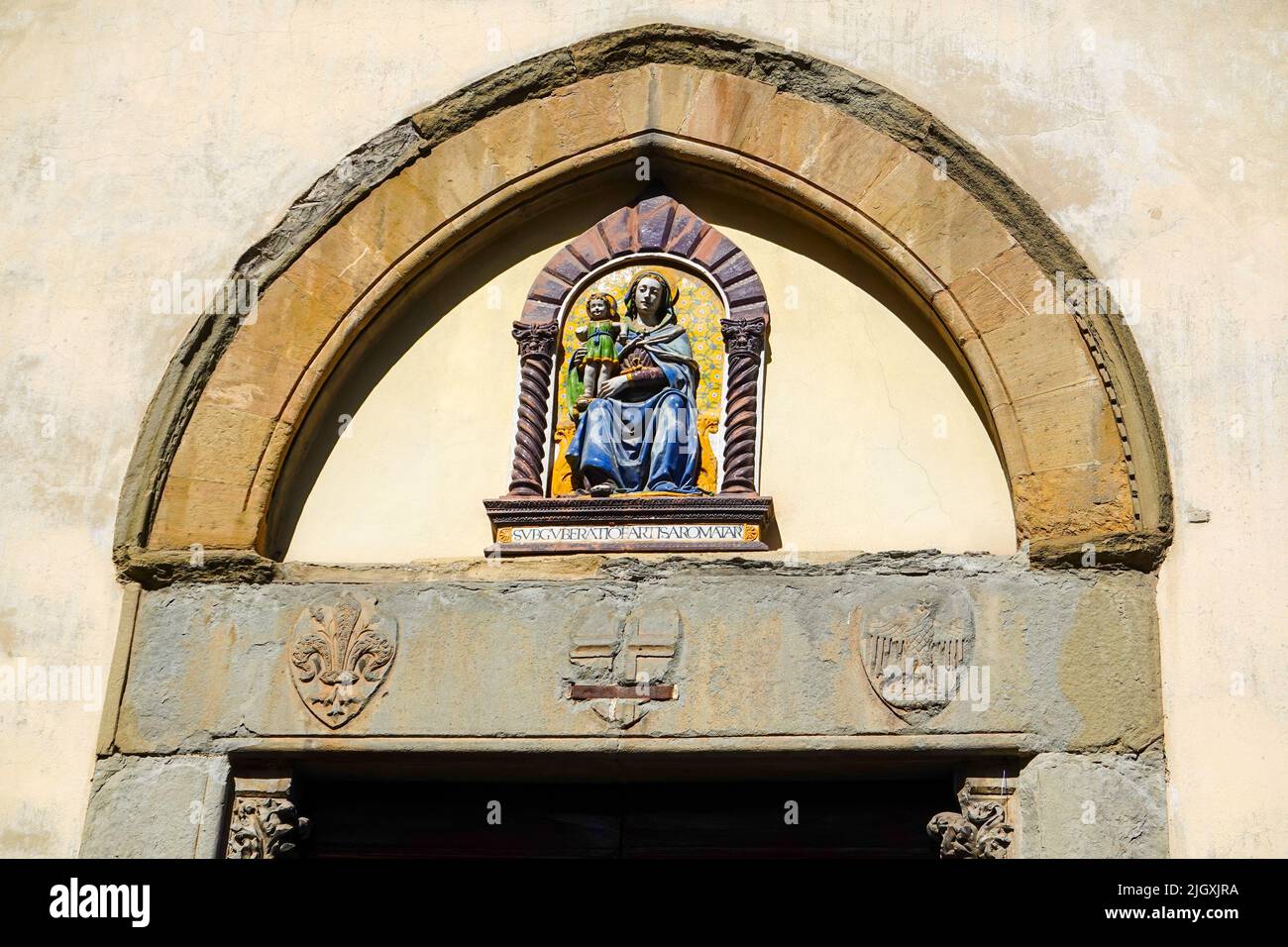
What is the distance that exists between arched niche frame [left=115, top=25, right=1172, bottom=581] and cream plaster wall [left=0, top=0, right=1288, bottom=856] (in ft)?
0.40

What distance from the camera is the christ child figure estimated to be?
6230 mm

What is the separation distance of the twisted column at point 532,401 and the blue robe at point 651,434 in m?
0.13

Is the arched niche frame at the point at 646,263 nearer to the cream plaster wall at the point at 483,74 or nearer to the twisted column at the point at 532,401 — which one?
the twisted column at the point at 532,401

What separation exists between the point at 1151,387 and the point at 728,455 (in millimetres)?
1480

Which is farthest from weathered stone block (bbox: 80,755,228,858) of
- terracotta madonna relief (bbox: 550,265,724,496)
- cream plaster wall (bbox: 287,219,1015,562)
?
terracotta madonna relief (bbox: 550,265,724,496)

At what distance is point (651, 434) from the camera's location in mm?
6105

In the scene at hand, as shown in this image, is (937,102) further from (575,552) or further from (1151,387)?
(575,552)

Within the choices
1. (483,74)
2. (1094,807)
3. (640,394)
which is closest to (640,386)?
(640,394)

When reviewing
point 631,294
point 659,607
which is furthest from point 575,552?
point 631,294

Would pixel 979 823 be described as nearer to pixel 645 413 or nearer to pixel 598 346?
pixel 645 413

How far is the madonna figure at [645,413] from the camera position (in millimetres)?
Answer: 6016

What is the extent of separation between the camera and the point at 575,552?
5.91 meters

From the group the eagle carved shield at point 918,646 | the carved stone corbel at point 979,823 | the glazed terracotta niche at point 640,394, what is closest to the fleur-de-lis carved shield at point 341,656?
the glazed terracotta niche at point 640,394

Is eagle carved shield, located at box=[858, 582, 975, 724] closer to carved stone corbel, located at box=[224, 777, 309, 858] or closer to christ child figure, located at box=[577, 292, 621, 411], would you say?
christ child figure, located at box=[577, 292, 621, 411]
